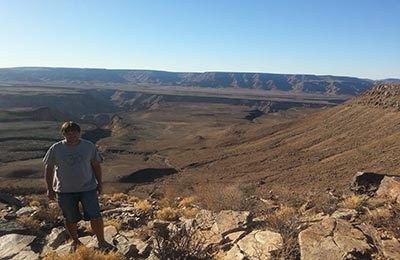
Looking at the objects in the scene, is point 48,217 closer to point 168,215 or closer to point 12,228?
point 12,228

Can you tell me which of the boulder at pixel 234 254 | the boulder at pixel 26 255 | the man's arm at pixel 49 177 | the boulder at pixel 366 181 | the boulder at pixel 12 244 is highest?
the man's arm at pixel 49 177

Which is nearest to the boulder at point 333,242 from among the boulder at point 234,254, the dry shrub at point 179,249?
the boulder at point 234,254

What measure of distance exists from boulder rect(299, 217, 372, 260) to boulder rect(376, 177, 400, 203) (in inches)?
119

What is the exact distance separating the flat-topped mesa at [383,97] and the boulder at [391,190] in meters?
28.0

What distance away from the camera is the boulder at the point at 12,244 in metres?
6.26

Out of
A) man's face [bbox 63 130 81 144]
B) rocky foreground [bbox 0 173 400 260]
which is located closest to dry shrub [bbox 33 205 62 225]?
rocky foreground [bbox 0 173 400 260]

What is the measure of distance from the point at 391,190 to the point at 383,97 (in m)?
32.5

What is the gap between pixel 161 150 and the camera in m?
48.8

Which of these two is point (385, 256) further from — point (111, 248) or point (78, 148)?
point (78, 148)

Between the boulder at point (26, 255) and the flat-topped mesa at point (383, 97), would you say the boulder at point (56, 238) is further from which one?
the flat-topped mesa at point (383, 97)

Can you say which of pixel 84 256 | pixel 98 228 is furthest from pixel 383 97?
pixel 84 256

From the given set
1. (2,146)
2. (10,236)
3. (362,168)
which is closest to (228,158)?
(362,168)

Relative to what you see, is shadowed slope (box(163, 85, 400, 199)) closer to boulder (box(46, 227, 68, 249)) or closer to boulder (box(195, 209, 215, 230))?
boulder (box(195, 209, 215, 230))

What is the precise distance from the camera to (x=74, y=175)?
6129mm
